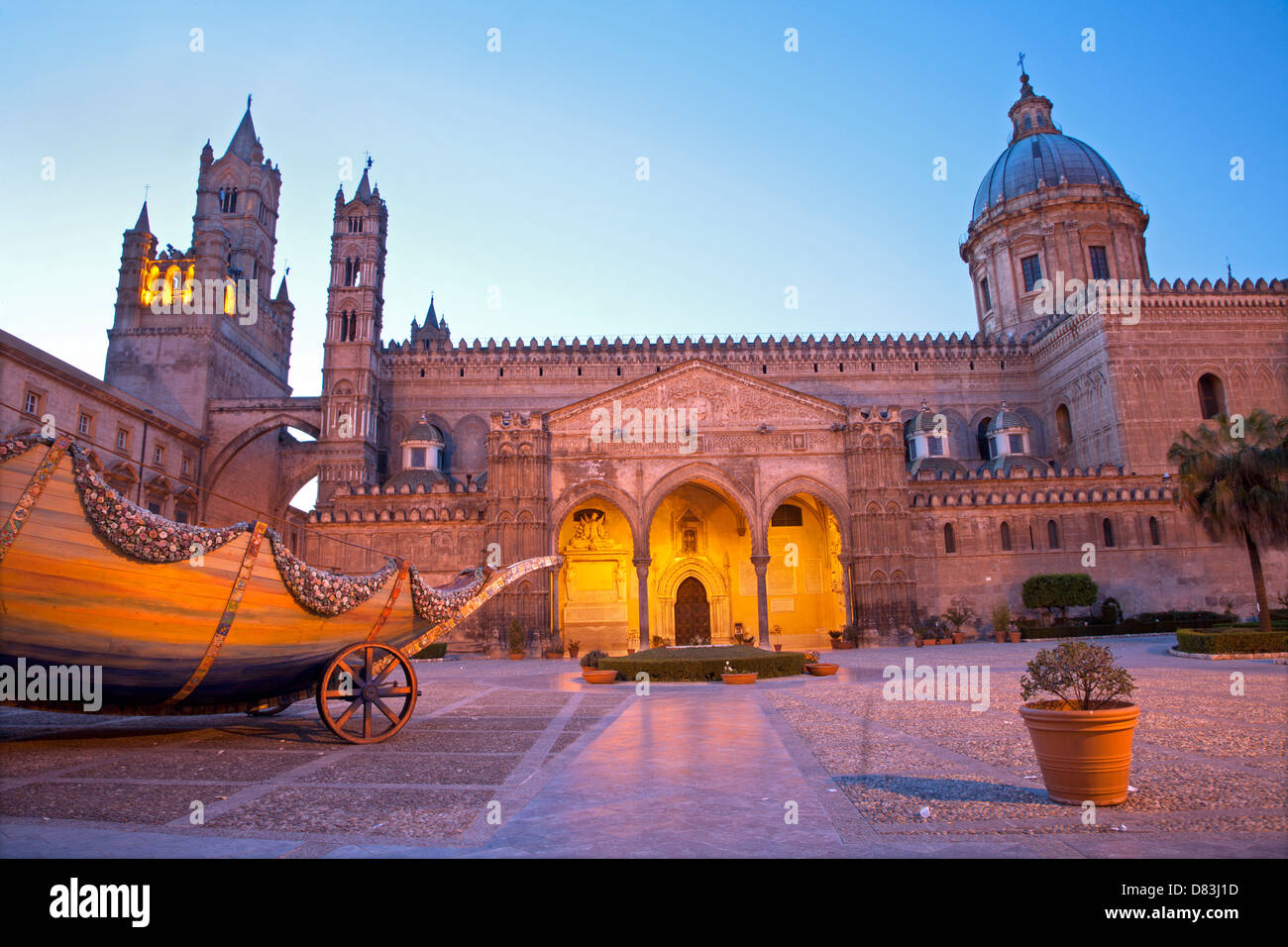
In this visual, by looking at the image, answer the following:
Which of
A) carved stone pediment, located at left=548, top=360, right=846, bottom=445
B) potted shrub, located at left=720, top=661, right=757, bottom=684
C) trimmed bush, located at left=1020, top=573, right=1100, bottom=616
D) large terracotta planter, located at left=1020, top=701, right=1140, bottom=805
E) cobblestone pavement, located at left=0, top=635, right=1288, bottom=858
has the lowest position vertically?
potted shrub, located at left=720, top=661, right=757, bottom=684

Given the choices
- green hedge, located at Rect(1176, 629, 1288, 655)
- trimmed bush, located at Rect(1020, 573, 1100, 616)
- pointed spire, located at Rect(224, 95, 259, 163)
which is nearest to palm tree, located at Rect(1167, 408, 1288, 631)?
green hedge, located at Rect(1176, 629, 1288, 655)

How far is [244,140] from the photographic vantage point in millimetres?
52844

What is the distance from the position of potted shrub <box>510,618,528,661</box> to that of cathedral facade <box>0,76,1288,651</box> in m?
0.64

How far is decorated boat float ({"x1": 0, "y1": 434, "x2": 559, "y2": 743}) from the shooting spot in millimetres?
7266

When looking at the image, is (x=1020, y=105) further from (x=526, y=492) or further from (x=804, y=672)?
(x=804, y=672)

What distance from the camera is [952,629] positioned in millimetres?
29672

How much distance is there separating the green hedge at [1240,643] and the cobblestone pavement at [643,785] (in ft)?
23.2

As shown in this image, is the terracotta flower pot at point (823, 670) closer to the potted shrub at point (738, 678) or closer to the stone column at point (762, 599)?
the potted shrub at point (738, 678)

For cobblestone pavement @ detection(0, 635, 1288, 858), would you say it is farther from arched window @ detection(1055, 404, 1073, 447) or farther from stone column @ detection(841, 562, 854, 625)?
arched window @ detection(1055, 404, 1073, 447)

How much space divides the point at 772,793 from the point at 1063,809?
2.16 metres

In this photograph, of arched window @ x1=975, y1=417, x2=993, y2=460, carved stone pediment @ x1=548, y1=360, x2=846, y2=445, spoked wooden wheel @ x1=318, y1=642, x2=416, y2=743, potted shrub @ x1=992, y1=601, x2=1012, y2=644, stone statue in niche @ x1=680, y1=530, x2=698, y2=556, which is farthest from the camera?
arched window @ x1=975, y1=417, x2=993, y2=460

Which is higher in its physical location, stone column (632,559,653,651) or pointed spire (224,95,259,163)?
pointed spire (224,95,259,163)

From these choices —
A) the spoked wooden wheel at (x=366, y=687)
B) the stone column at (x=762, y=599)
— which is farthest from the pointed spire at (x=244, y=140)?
the spoked wooden wheel at (x=366, y=687)
